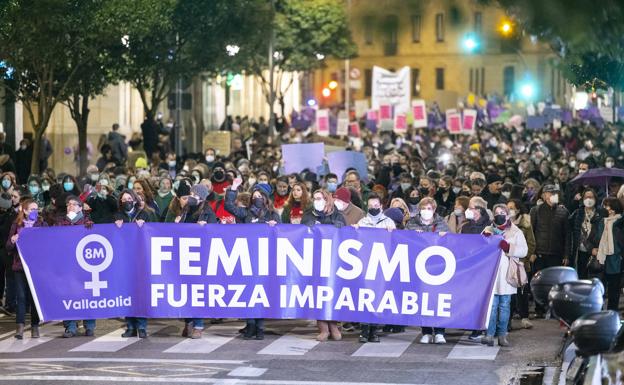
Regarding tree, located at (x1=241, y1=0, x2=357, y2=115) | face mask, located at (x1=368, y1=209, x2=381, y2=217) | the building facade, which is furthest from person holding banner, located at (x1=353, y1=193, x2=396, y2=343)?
tree, located at (x1=241, y1=0, x2=357, y2=115)

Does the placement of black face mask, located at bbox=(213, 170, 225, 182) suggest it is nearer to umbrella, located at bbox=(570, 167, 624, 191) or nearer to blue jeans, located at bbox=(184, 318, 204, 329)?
blue jeans, located at bbox=(184, 318, 204, 329)

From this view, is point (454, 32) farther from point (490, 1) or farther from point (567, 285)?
point (567, 285)

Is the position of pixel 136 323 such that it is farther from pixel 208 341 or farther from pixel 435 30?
pixel 435 30

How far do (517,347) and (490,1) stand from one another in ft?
32.6

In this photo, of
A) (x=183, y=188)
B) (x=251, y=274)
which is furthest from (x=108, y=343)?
(x=183, y=188)

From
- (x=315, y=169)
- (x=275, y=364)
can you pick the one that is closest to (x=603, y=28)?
(x=275, y=364)

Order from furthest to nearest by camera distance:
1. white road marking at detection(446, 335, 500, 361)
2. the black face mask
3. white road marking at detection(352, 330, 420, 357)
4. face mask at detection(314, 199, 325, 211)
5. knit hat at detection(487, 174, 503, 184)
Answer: knit hat at detection(487, 174, 503, 184) → the black face mask → face mask at detection(314, 199, 325, 211) → white road marking at detection(352, 330, 420, 357) → white road marking at detection(446, 335, 500, 361)

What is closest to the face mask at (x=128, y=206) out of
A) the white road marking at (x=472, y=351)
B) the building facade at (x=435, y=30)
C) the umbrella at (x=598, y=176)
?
the white road marking at (x=472, y=351)

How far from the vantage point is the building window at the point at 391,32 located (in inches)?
223

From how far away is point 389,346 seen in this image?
15.5 meters

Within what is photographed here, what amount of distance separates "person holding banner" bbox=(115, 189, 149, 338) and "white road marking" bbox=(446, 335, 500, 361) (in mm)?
3283

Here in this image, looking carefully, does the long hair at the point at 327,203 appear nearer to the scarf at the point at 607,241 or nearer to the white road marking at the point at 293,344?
the white road marking at the point at 293,344

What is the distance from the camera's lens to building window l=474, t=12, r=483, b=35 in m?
5.82

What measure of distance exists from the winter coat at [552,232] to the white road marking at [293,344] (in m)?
3.11
